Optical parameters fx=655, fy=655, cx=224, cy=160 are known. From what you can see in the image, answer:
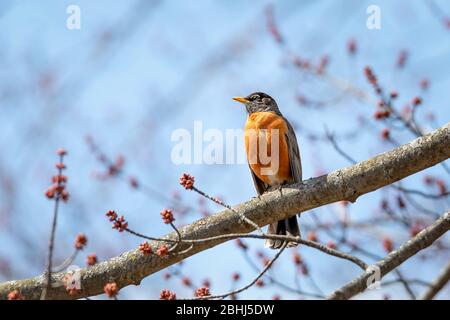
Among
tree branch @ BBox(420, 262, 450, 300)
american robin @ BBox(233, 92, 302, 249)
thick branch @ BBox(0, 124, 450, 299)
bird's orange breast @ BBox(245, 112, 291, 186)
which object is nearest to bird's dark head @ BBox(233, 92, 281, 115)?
american robin @ BBox(233, 92, 302, 249)

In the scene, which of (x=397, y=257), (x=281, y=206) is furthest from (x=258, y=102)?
(x=397, y=257)

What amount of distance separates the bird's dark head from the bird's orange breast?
0.84 meters

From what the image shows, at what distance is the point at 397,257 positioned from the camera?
147 inches

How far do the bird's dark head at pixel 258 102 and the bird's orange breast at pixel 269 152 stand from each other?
2.76ft

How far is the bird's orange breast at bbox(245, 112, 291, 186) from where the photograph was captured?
6.62m

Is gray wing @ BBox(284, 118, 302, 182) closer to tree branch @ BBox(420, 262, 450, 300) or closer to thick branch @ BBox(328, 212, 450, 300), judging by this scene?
tree branch @ BBox(420, 262, 450, 300)

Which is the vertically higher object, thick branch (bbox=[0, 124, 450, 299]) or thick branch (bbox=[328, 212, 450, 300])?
thick branch (bbox=[0, 124, 450, 299])

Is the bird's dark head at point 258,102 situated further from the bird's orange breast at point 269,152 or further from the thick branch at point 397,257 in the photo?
the thick branch at point 397,257

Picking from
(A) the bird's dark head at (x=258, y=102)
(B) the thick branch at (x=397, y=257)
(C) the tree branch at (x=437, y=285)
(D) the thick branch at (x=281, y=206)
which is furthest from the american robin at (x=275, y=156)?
(B) the thick branch at (x=397, y=257)

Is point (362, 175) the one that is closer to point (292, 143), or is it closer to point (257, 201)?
point (257, 201)

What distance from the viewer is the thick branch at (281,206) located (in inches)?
175

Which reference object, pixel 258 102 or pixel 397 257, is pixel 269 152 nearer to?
pixel 258 102
